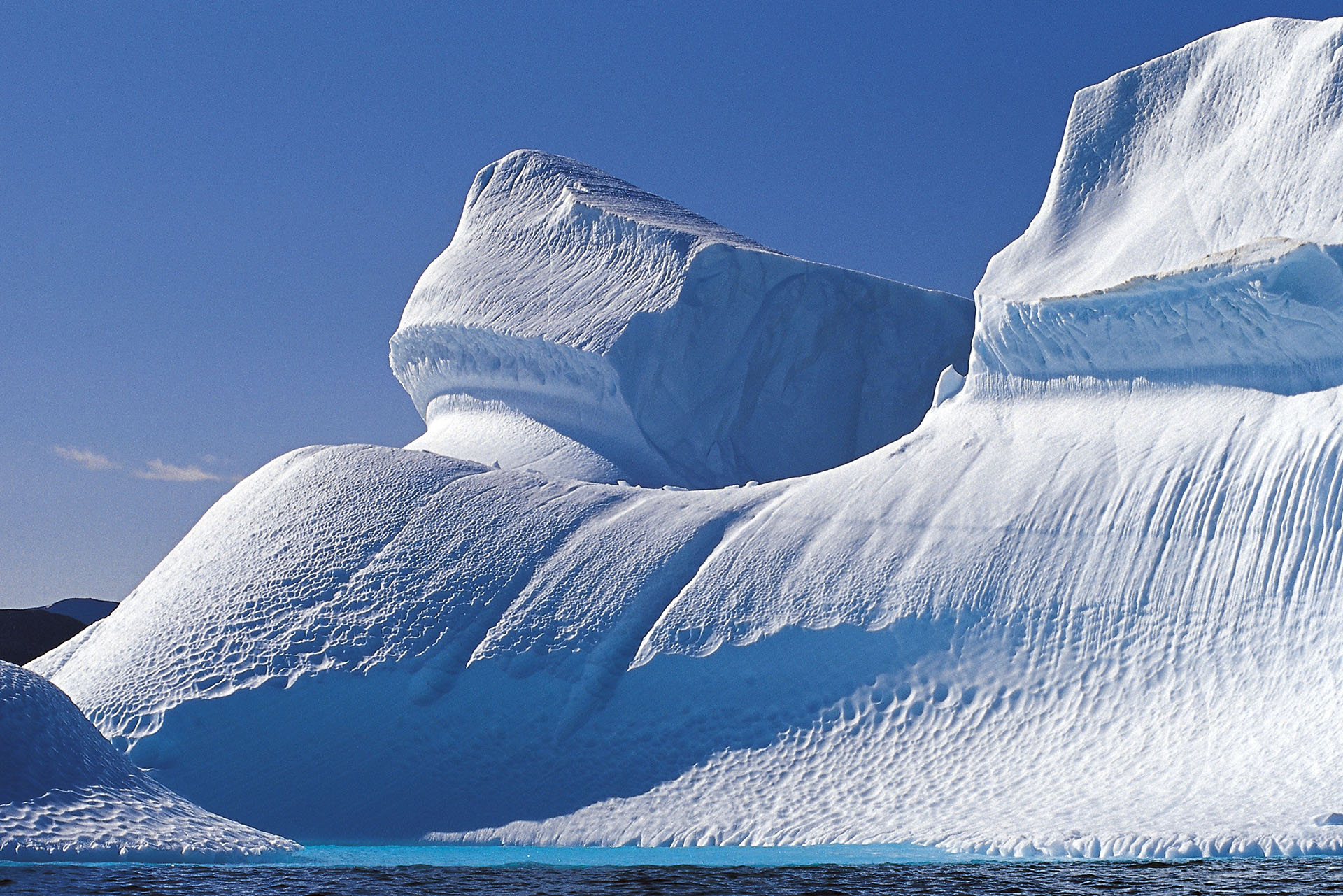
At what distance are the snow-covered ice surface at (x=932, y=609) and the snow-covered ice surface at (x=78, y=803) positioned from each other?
1808 millimetres

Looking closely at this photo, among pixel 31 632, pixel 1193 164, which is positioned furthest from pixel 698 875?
pixel 31 632

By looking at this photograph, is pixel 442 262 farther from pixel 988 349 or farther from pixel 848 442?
pixel 988 349

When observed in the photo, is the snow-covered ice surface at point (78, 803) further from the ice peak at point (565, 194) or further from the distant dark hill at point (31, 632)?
the distant dark hill at point (31, 632)

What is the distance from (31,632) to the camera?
35062 mm

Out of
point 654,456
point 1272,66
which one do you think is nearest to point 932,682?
point 1272,66

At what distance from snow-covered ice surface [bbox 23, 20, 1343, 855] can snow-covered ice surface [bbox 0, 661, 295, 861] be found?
1.81 metres

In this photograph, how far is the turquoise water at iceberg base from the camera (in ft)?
26.4

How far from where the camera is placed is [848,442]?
2117 cm

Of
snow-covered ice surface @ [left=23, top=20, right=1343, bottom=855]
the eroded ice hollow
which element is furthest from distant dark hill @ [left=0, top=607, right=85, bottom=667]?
snow-covered ice surface @ [left=23, top=20, right=1343, bottom=855]

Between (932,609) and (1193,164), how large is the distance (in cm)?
534

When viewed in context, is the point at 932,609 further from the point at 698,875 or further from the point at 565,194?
the point at 565,194

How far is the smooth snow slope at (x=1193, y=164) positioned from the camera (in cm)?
1258

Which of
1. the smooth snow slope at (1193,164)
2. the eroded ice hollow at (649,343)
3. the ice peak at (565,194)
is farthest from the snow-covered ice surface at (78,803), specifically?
the ice peak at (565,194)

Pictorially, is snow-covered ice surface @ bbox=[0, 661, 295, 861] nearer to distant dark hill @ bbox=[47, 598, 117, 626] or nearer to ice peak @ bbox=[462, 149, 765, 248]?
ice peak @ bbox=[462, 149, 765, 248]
